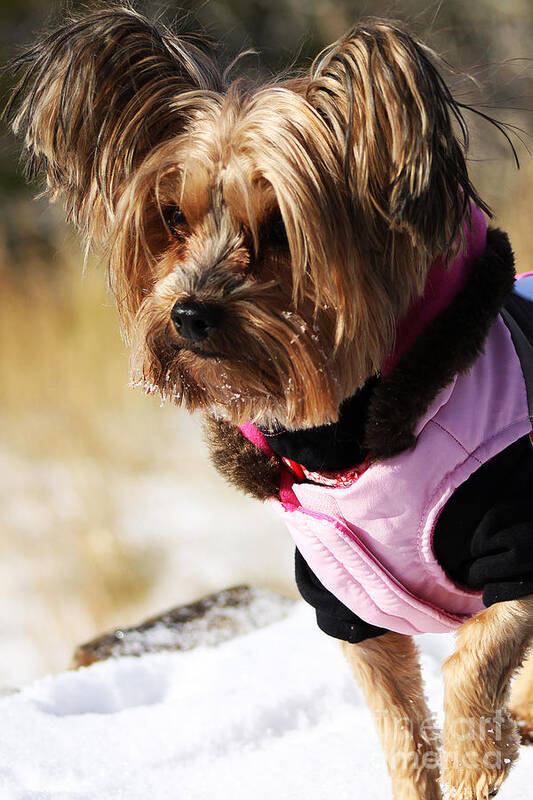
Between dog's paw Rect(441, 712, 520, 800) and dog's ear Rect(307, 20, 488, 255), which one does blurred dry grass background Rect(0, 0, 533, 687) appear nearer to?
dog's ear Rect(307, 20, 488, 255)

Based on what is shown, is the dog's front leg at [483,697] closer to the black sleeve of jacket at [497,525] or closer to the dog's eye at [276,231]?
the black sleeve of jacket at [497,525]

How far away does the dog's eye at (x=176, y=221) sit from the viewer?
2.28m

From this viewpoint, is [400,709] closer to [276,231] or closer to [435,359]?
[435,359]

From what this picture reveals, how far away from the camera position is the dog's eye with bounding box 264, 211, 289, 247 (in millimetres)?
2131

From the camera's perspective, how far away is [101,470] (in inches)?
288

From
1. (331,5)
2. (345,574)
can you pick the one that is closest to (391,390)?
(345,574)

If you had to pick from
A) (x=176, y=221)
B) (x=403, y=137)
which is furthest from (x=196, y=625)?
(x=403, y=137)

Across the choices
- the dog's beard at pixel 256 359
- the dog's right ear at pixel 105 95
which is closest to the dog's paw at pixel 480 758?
the dog's beard at pixel 256 359

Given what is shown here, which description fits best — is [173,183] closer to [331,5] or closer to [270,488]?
[270,488]

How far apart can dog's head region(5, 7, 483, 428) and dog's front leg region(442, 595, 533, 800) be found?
559 millimetres

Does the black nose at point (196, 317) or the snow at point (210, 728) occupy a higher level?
the black nose at point (196, 317)

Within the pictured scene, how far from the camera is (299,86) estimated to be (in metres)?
2.23

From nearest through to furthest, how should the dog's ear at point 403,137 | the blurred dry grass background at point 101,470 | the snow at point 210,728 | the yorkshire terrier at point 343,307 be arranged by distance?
the dog's ear at point 403,137 → the yorkshire terrier at point 343,307 → the snow at point 210,728 → the blurred dry grass background at point 101,470

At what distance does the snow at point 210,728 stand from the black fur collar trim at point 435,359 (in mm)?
1153
